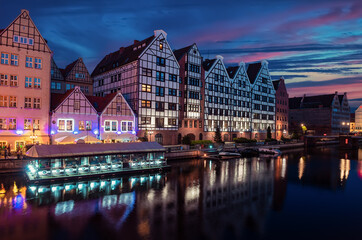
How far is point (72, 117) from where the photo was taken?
45.0m

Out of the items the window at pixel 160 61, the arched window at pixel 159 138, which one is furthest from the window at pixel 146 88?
the arched window at pixel 159 138

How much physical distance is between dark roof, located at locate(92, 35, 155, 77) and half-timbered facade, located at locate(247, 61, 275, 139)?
1624 inches

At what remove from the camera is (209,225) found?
19750mm

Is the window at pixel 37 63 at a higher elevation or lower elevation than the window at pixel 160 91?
higher

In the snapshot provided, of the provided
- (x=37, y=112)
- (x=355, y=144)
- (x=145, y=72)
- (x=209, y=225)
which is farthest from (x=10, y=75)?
(x=355, y=144)

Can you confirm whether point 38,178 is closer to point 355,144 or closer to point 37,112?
point 37,112

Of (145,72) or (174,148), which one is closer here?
(174,148)

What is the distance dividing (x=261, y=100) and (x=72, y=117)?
2494 inches

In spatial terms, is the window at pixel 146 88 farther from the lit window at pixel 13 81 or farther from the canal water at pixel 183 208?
the canal water at pixel 183 208

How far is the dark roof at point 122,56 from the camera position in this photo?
56.9 meters

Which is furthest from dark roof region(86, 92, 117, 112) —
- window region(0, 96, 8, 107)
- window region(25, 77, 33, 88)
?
window region(0, 96, 8, 107)

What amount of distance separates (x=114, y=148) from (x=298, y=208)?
71.8 feet

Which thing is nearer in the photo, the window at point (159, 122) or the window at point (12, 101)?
the window at point (12, 101)

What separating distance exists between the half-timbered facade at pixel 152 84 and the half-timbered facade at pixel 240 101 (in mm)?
23589
